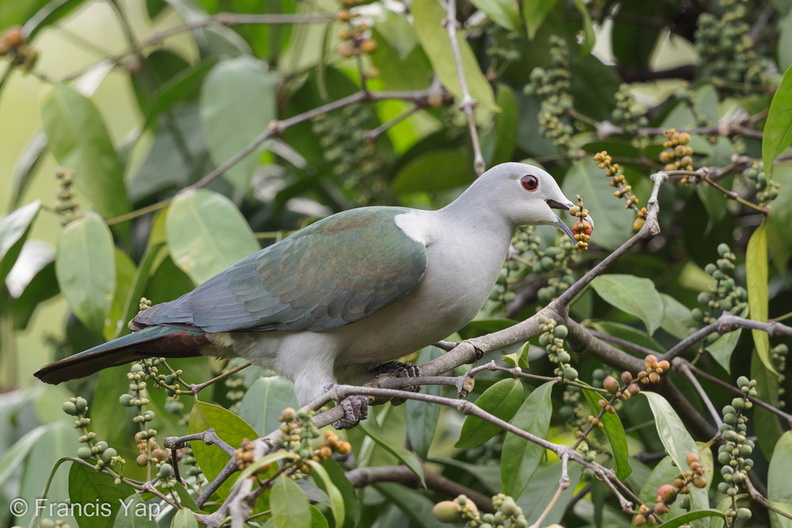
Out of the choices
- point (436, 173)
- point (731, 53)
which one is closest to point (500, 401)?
point (436, 173)

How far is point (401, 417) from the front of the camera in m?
2.48

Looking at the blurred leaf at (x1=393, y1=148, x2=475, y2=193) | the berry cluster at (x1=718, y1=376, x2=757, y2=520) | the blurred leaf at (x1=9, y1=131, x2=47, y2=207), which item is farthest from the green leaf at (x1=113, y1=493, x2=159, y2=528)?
the blurred leaf at (x1=9, y1=131, x2=47, y2=207)

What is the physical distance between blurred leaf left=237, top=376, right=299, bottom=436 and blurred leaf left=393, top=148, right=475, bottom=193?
3.62 feet

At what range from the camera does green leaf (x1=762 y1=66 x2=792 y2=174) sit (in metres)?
1.88

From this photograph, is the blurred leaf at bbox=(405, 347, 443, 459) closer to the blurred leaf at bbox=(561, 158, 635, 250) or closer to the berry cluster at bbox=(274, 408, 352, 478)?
the blurred leaf at bbox=(561, 158, 635, 250)

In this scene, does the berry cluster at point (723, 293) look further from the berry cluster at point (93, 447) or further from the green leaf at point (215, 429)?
the berry cluster at point (93, 447)

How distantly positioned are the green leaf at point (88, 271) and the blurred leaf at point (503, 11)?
1236 millimetres

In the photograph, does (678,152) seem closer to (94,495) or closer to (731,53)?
(731,53)

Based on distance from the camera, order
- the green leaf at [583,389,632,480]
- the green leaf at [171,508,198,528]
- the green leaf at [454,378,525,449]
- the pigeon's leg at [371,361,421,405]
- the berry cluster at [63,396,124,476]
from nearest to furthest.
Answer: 1. the green leaf at [171,508,198,528]
2. the berry cluster at [63,396,124,476]
3. the green leaf at [583,389,632,480]
4. the green leaf at [454,378,525,449]
5. the pigeon's leg at [371,361,421,405]

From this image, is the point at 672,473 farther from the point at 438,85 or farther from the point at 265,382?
the point at 438,85

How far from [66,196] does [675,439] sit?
71.6 inches

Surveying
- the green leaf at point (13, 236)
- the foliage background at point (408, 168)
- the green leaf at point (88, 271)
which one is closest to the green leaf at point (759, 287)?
the foliage background at point (408, 168)

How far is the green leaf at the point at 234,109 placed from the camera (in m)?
2.86

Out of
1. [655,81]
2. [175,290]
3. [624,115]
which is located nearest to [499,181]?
[624,115]
